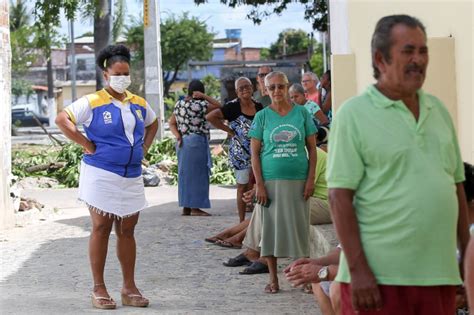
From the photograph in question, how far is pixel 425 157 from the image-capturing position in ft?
12.1

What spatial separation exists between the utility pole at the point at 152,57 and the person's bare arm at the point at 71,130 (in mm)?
17103

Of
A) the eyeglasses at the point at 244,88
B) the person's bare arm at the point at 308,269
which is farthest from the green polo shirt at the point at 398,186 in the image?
the eyeglasses at the point at 244,88

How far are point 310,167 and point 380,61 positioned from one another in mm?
4005

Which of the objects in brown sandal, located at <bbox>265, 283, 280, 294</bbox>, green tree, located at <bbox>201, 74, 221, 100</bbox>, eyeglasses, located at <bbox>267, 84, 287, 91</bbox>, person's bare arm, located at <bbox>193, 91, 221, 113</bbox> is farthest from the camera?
green tree, located at <bbox>201, 74, 221, 100</bbox>

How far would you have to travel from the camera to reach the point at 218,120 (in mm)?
11008

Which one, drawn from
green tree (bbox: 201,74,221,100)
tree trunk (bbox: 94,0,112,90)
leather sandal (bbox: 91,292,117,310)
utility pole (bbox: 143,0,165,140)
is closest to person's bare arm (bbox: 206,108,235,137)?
leather sandal (bbox: 91,292,117,310)

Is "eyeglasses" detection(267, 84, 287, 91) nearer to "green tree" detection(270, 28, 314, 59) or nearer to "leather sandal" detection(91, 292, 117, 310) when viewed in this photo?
"leather sandal" detection(91, 292, 117, 310)

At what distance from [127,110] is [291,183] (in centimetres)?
139

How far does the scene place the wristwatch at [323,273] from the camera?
4.84m

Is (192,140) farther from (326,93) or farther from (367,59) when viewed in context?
(367,59)

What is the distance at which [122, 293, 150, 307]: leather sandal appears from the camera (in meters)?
7.45

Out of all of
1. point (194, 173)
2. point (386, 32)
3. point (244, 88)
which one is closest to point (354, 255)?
point (386, 32)

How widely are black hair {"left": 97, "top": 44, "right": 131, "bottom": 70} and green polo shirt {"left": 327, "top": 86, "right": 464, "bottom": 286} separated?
13.0 ft

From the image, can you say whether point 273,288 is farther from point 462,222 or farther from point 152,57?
point 152,57
